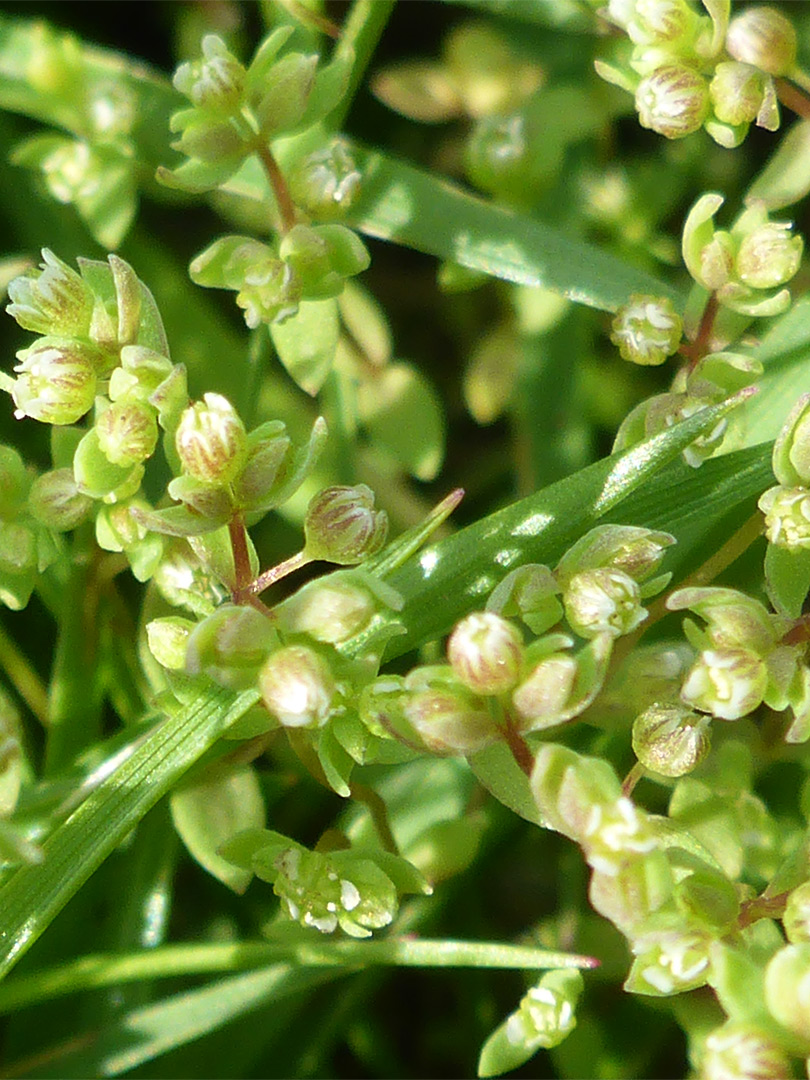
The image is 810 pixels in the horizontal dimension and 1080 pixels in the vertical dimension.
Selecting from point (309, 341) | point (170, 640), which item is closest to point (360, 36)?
point (309, 341)

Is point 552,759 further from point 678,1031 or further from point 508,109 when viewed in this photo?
point 508,109

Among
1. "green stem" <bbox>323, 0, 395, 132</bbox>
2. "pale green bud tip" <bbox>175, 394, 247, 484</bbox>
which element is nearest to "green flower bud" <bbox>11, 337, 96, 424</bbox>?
"pale green bud tip" <bbox>175, 394, 247, 484</bbox>

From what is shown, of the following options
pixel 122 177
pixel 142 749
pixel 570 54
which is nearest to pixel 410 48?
pixel 570 54

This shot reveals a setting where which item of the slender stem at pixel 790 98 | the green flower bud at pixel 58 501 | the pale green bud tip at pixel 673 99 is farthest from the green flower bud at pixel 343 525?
the slender stem at pixel 790 98

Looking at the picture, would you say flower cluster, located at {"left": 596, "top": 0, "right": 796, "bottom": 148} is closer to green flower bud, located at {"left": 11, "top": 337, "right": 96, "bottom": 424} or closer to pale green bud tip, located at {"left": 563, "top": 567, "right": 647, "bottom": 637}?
pale green bud tip, located at {"left": 563, "top": 567, "right": 647, "bottom": 637}

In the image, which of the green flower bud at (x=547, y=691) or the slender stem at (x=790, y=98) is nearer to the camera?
the green flower bud at (x=547, y=691)

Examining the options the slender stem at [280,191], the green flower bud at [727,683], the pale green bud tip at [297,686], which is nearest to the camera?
the pale green bud tip at [297,686]

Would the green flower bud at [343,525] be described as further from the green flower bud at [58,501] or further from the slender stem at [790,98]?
the slender stem at [790,98]
